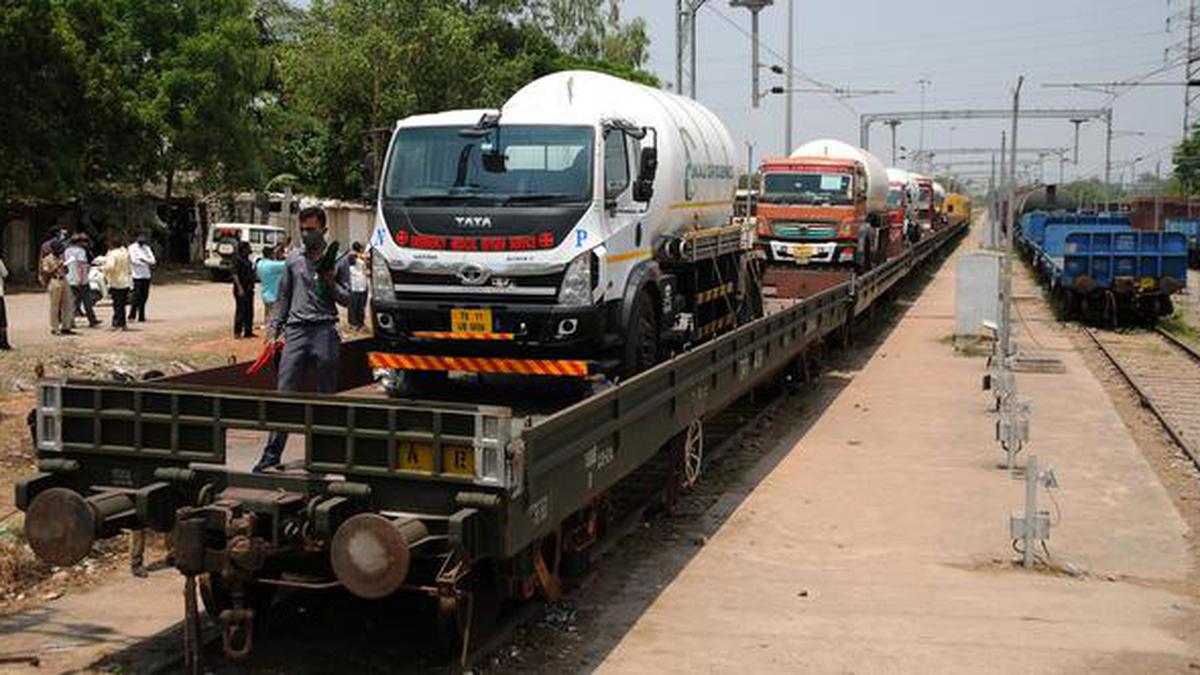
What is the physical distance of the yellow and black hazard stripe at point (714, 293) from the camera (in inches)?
469

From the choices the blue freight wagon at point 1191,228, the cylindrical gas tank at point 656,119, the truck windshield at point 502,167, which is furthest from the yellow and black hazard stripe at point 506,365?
the blue freight wagon at point 1191,228

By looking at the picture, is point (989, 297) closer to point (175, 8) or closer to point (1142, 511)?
point (1142, 511)

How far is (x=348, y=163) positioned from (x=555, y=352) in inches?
1596

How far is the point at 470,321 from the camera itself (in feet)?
27.2

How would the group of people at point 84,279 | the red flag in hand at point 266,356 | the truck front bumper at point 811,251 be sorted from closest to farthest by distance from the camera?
the red flag in hand at point 266,356 → the group of people at point 84,279 → the truck front bumper at point 811,251

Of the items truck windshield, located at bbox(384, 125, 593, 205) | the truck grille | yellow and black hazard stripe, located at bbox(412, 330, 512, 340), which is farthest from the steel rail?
yellow and black hazard stripe, located at bbox(412, 330, 512, 340)

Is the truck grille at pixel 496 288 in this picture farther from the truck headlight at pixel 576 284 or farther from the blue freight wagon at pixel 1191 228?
the blue freight wagon at pixel 1191 228

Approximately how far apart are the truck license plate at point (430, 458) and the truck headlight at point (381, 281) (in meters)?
3.19

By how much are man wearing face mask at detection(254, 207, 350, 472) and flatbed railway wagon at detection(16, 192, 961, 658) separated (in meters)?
0.59

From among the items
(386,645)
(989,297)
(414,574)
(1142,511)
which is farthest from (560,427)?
(989,297)

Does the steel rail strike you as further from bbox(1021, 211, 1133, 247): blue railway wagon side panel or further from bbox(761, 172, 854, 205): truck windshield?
bbox(1021, 211, 1133, 247): blue railway wagon side panel

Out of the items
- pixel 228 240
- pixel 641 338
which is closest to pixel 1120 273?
pixel 641 338

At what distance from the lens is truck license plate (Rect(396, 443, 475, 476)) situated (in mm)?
5383

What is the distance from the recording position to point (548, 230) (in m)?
8.28
